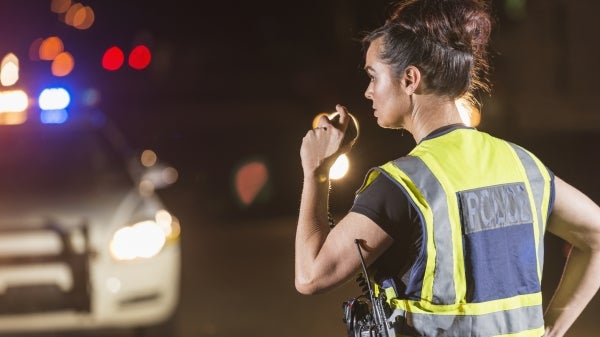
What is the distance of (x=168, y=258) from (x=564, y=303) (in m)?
3.84

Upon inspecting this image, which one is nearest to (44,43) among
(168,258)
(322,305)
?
(322,305)

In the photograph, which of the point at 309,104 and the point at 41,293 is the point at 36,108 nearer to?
the point at 41,293

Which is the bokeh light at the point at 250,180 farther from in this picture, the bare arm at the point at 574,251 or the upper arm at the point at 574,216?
the upper arm at the point at 574,216

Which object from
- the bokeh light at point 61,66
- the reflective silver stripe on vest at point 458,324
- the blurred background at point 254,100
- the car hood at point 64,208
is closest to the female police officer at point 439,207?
the reflective silver stripe on vest at point 458,324

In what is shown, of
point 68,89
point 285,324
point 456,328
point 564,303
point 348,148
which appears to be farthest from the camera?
point 285,324

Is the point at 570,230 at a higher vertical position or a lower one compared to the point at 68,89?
lower

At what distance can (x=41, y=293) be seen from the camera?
6.11 meters

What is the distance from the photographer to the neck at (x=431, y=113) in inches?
106

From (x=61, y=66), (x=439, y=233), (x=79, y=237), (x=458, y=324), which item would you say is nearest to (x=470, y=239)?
(x=439, y=233)

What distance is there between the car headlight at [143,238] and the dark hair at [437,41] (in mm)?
3705

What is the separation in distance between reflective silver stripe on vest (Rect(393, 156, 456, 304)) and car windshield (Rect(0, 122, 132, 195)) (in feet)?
14.5

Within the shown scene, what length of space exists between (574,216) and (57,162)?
482 centimetres

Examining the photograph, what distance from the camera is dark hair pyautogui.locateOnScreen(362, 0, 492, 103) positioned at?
263 centimetres

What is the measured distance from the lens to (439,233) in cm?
248
